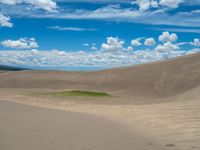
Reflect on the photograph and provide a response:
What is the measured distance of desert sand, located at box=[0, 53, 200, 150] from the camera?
20.4m

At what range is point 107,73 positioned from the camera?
57875 mm

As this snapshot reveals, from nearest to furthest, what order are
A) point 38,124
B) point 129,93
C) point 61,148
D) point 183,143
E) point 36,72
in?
point 61,148 < point 183,143 < point 38,124 < point 129,93 < point 36,72

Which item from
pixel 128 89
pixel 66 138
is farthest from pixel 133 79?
pixel 66 138

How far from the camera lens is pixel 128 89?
157 ft

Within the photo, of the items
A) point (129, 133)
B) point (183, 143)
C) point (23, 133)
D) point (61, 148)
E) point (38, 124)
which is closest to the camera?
point (61, 148)

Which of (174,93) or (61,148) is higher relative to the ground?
(61,148)

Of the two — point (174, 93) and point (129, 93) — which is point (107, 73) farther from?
point (174, 93)

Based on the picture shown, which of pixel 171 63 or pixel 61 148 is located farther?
pixel 171 63

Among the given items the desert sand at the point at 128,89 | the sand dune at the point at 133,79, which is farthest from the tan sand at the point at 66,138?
the sand dune at the point at 133,79

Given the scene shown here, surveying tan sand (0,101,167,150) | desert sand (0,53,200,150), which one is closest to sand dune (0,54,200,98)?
desert sand (0,53,200,150)

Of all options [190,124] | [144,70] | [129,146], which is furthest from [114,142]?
[144,70]

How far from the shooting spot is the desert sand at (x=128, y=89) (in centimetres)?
2036

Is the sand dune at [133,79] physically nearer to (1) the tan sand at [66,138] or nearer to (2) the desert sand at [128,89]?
(2) the desert sand at [128,89]

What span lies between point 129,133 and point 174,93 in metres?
31.0
